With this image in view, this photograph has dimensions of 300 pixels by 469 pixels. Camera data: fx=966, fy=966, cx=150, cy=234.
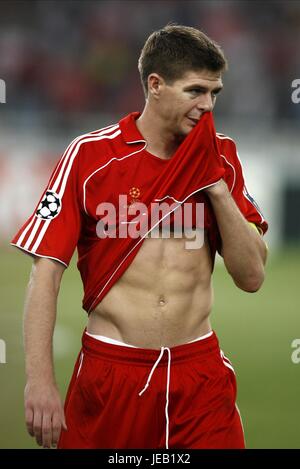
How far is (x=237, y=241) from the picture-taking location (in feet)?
11.6

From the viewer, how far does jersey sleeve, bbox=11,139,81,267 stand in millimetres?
3445

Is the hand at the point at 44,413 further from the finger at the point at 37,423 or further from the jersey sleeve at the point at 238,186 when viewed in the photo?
the jersey sleeve at the point at 238,186

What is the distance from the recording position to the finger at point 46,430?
3234 millimetres

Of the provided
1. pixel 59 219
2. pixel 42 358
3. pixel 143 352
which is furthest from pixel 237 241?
pixel 42 358

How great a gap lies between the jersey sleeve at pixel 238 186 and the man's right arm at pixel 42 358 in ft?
2.53

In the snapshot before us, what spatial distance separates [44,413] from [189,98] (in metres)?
1.23

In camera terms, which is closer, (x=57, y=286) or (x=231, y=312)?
(x=57, y=286)

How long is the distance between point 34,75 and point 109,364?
42.7ft

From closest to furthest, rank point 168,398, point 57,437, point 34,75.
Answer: point 57,437 → point 168,398 → point 34,75

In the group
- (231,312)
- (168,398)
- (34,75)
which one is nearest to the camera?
(168,398)

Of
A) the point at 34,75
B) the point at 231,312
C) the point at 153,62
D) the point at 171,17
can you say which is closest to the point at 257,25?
the point at 171,17

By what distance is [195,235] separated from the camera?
11.8ft
